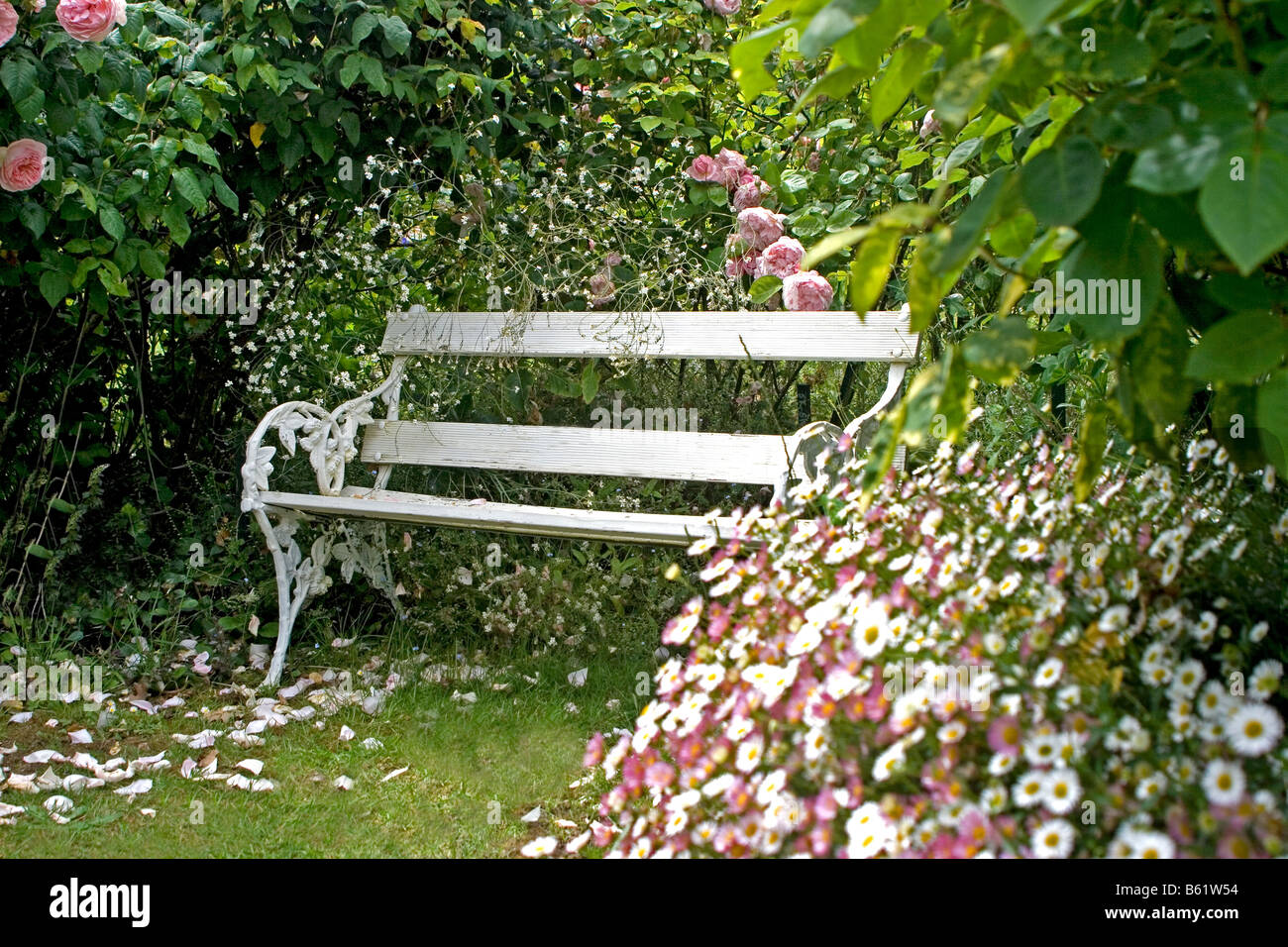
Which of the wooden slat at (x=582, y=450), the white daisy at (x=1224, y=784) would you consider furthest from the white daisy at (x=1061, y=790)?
the wooden slat at (x=582, y=450)

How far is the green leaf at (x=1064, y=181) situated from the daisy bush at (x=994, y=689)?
1.61 feet

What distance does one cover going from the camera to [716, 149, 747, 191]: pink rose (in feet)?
11.7

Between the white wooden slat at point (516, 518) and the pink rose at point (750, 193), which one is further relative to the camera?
the pink rose at point (750, 193)

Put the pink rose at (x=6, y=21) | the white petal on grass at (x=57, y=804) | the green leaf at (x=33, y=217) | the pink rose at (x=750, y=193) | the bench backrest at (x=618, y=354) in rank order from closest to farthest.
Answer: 1. the white petal on grass at (x=57, y=804)
2. the pink rose at (x=6, y=21)
3. the green leaf at (x=33, y=217)
4. the bench backrest at (x=618, y=354)
5. the pink rose at (x=750, y=193)

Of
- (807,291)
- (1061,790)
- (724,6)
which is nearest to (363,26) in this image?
(724,6)

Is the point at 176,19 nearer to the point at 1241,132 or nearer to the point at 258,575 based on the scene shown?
the point at 258,575

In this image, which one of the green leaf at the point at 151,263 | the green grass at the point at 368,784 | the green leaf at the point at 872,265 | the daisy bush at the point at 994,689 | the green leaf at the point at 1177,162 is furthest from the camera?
the green leaf at the point at 151,263

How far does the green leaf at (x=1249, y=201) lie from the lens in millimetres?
863

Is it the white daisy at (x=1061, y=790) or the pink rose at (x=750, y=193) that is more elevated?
the pink rose at (x=750, y=193)

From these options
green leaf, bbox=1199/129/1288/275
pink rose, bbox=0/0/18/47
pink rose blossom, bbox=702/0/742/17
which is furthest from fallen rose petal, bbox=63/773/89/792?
pink rose blossom, bbox=702/0/742/17

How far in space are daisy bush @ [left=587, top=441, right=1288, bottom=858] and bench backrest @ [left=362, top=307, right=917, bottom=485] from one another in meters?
1.22

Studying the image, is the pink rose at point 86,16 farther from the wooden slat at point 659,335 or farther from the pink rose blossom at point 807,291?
the pink rose blossom at point 807,291

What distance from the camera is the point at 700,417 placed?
399cm
